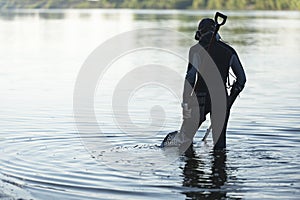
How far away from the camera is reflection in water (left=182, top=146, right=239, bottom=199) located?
8.80 metres

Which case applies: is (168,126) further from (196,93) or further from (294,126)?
(196,93)

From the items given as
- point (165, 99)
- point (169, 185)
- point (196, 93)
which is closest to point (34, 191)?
point (169, 185)

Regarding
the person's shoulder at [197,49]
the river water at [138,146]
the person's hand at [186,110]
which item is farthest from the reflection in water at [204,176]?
the person's shoulder at [197,49]

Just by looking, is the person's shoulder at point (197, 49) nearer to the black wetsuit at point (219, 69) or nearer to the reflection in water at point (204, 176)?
the black wetsuit at point (219, 69)

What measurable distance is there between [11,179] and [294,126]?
22.3 feet

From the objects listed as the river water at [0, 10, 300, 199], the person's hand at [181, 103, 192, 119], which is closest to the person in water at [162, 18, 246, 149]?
the person's hand at [181, 103, 192, 119]

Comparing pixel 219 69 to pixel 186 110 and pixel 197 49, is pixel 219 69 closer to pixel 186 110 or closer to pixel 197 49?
pixel 197 49

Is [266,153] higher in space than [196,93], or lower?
lower

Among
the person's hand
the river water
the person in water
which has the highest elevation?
the person in water

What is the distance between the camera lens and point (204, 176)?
32.0ft

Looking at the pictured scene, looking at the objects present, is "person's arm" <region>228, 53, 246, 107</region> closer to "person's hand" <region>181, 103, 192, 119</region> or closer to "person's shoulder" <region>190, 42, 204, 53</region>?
"person's shoulder" <region>190, 42, 204, 53</region>

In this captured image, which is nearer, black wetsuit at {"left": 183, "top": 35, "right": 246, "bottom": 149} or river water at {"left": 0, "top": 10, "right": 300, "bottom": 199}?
river water at {"left": 0, "top": 10, "right": 300, "bottom": 199}

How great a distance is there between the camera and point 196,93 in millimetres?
10578

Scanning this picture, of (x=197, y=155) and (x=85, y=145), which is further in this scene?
(x=85, y=145)
